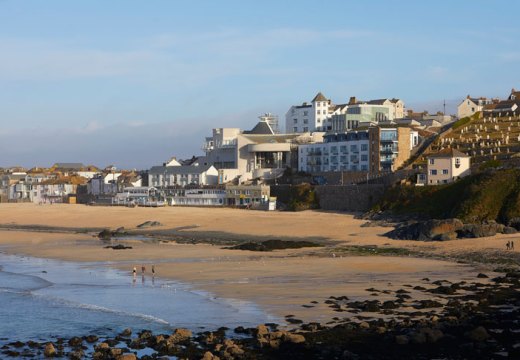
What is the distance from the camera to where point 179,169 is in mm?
99125

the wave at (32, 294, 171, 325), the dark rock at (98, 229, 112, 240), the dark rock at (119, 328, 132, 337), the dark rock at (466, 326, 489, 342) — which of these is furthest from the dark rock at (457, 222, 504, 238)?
the dark rock at (98, 229, 112, 240)

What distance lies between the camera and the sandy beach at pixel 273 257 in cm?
3136

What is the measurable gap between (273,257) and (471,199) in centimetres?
1559

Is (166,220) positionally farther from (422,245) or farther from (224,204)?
(422,245)

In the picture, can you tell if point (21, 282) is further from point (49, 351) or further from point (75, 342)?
point (49, 351)

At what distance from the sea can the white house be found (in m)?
31.7

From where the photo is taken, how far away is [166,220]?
70250 mm

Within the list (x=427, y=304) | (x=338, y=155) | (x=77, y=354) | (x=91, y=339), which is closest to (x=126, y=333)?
(x=91, y=339)

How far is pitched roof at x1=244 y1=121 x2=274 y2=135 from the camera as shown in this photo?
10181cm

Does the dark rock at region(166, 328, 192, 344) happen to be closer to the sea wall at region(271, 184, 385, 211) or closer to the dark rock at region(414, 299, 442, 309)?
the dark rock at region(414, 299, 442, 309)

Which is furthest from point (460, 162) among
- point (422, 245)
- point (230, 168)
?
point (230, 168)

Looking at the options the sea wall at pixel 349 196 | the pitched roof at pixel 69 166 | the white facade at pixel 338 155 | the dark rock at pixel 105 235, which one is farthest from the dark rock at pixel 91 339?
the pitched roof at pixel 69 166

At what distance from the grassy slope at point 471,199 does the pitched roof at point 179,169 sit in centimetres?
4004

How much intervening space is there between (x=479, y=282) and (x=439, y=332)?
1034 centimetres
